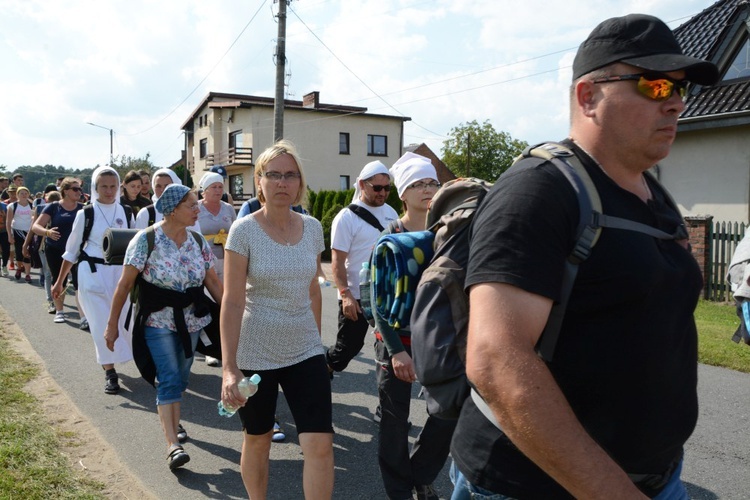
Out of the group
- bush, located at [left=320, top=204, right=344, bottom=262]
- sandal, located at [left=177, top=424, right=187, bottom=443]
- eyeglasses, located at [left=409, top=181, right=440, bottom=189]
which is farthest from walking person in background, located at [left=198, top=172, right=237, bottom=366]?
bush, located at [left=320, top=204, right=344, bottom=262]

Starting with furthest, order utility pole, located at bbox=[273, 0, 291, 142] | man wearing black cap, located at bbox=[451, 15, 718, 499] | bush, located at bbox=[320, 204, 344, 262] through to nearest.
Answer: bush, located at bbox=[320, 204, 344, 262], utility pole, located at bbox=[273, 0, 291, 142], man wearing black cap, located at bbox=[451, 15, 718, 499]

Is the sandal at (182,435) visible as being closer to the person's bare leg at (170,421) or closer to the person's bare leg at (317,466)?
the person's bare leg at (170,421)

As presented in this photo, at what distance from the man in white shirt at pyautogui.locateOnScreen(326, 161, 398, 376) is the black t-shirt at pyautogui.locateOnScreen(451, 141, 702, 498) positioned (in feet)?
12.3

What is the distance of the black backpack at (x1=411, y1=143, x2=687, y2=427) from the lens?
1.68 m

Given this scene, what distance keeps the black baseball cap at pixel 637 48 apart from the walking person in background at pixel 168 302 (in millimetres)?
3862

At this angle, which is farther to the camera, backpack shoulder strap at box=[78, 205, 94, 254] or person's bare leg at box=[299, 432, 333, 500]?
backpack shoulder strap at box=[78, 205, 94, 254]

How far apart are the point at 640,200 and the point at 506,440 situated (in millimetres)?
713

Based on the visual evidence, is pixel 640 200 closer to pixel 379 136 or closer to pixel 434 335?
pixel 434 335

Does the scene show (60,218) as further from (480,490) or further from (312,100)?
(312,100)

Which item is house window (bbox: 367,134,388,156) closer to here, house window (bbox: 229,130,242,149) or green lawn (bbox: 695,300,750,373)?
house window (bbox: 229,130,242,149)

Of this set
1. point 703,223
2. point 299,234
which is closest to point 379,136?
point 703,223

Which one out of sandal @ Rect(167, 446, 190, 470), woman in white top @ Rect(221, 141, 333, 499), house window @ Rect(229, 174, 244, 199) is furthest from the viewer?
house window @ Rect(229, 174, 244, 199)

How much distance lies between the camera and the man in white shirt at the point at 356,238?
5.52m

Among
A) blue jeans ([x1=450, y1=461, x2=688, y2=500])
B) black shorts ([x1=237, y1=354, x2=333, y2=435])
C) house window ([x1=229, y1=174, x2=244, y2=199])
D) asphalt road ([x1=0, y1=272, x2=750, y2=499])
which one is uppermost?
house window ([x1=229, y1=174, x2=244, y2=199])
